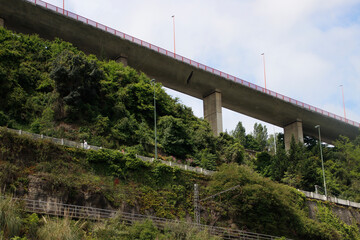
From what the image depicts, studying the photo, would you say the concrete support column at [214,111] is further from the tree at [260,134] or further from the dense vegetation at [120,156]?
the tree at [260,134]

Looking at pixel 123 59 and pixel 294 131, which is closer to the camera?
pixel 123 59

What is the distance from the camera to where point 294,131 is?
71.8m

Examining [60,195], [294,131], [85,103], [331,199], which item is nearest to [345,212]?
[331,199]

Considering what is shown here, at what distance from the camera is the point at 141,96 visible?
5075cm

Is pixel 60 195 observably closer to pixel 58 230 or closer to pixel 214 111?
pixel 58 230

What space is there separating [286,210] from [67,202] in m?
18.3

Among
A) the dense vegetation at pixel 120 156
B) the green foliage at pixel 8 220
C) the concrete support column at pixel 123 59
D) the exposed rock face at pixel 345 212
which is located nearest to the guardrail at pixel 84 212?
the dense vegetation at pixel 120 156

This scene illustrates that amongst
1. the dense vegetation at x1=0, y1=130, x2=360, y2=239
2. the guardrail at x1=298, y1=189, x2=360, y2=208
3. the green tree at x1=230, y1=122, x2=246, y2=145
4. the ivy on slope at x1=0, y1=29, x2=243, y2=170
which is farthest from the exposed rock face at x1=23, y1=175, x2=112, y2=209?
the green tree at x1=230, y1=122, x2=246, y2=145

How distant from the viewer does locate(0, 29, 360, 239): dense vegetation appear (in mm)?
32531

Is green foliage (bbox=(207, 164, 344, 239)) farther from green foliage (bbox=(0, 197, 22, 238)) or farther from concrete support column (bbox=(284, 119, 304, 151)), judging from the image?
concrete support column (bbox=(284, 119, 304, 151))

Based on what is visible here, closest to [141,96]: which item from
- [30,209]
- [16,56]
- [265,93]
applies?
[16,56]

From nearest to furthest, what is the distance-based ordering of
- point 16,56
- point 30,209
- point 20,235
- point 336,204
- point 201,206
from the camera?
point 20,235
point 30,209
point 201,206
point 16,56
point 336,204

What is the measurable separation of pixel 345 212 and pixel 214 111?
2005cm

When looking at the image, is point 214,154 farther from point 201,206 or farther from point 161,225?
point 161,225
